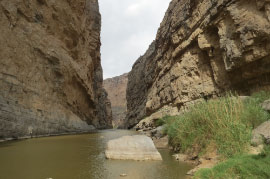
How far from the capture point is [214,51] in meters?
14.7

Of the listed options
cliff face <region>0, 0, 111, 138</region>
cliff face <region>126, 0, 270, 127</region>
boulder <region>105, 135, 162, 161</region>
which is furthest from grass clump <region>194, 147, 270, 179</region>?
cliff face <region>0, 0, 111, 138</region>

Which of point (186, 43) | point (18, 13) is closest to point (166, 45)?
point (186, 43)

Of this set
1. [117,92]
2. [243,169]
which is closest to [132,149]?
[243,169]

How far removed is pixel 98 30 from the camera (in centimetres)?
3578

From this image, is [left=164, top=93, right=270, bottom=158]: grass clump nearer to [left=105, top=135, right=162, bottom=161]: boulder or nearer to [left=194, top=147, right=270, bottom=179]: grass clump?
[left=194, top=147, right=270, bottom=179]: grass clump

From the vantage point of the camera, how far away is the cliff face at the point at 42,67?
1373 cm

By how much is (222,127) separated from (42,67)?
16.8 meters

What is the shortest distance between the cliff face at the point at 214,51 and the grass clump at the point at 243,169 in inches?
357

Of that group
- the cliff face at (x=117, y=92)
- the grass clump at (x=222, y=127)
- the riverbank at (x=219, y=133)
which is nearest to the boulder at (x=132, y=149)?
the riverbank at (x=219, y=133)

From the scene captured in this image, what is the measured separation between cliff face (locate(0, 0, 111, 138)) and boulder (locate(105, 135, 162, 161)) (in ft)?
27.1

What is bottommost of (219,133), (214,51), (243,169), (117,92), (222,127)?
(243,169)

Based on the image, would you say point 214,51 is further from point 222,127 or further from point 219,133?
point 219,133

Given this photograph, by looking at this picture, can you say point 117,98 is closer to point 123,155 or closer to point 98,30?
point 98,30

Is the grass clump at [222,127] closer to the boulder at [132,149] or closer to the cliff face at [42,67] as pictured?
the boulder at [132,149]
